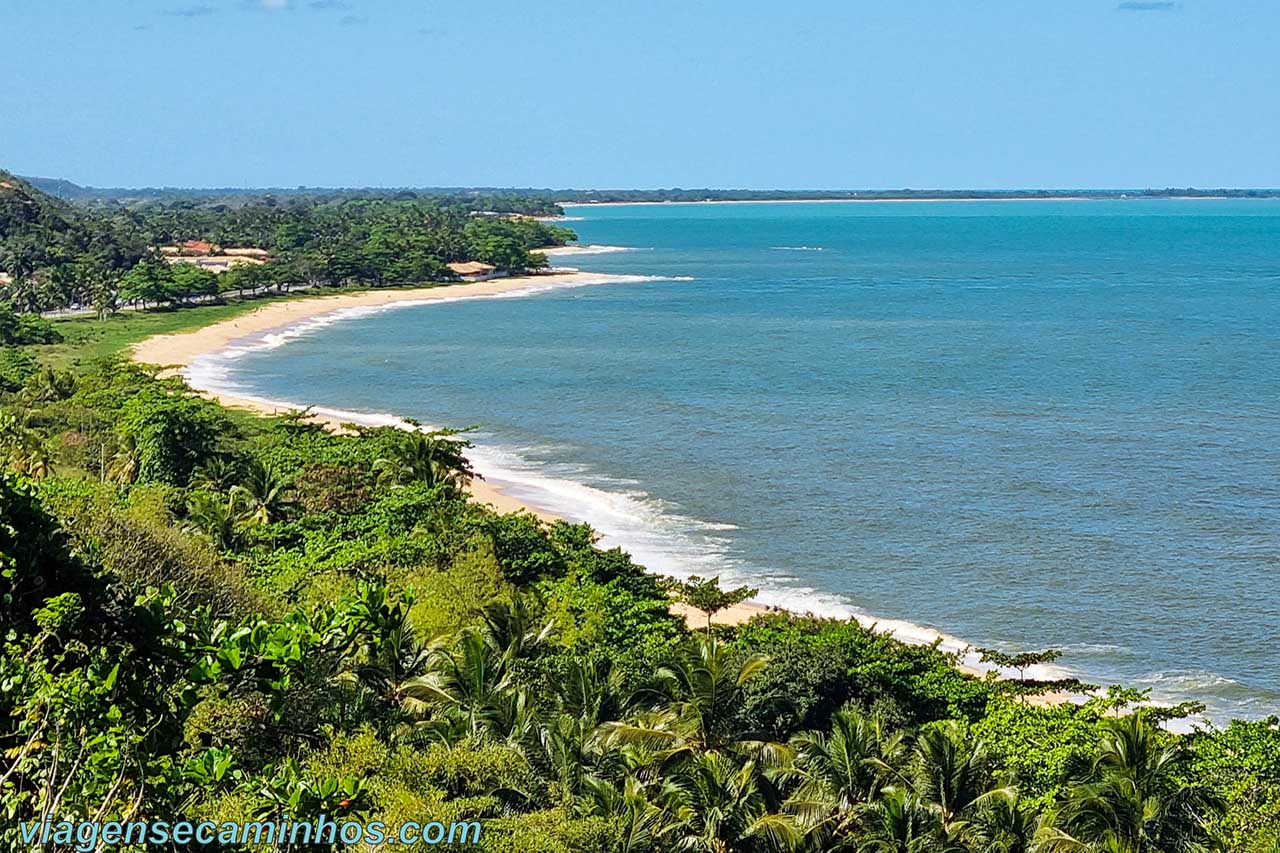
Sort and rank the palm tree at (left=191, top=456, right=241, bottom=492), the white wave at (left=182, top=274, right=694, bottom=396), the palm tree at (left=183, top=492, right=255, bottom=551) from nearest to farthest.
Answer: the palm tree at (left=183, top=492, right=255, bottom=551), the palm tree at (left=191, top=456, right=241, bottom=492), the white wave at (left=182, top=274, right=694, bottom=396)

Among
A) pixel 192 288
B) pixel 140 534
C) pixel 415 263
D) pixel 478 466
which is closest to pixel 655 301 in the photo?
pixel 415 263

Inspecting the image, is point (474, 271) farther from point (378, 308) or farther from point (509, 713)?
point (509, 713)

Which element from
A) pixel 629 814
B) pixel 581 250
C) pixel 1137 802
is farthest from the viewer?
pixel 581 250

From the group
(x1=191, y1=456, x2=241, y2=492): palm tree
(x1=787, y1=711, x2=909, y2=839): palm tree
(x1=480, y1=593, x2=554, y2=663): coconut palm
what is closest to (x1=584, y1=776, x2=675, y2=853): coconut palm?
(x1=787, y1=711, x2=909, y2=839): palm tree

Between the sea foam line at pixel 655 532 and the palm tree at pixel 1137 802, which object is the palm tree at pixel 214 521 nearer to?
the sea foam line at pixel 655 532

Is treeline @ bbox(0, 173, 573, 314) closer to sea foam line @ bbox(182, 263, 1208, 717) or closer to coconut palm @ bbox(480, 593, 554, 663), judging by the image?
sea foam line @ bbox(182, 263, 1208, 717)

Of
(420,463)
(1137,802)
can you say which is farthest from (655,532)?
(1137,802)

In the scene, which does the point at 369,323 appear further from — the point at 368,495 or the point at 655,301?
the point at 368,495
